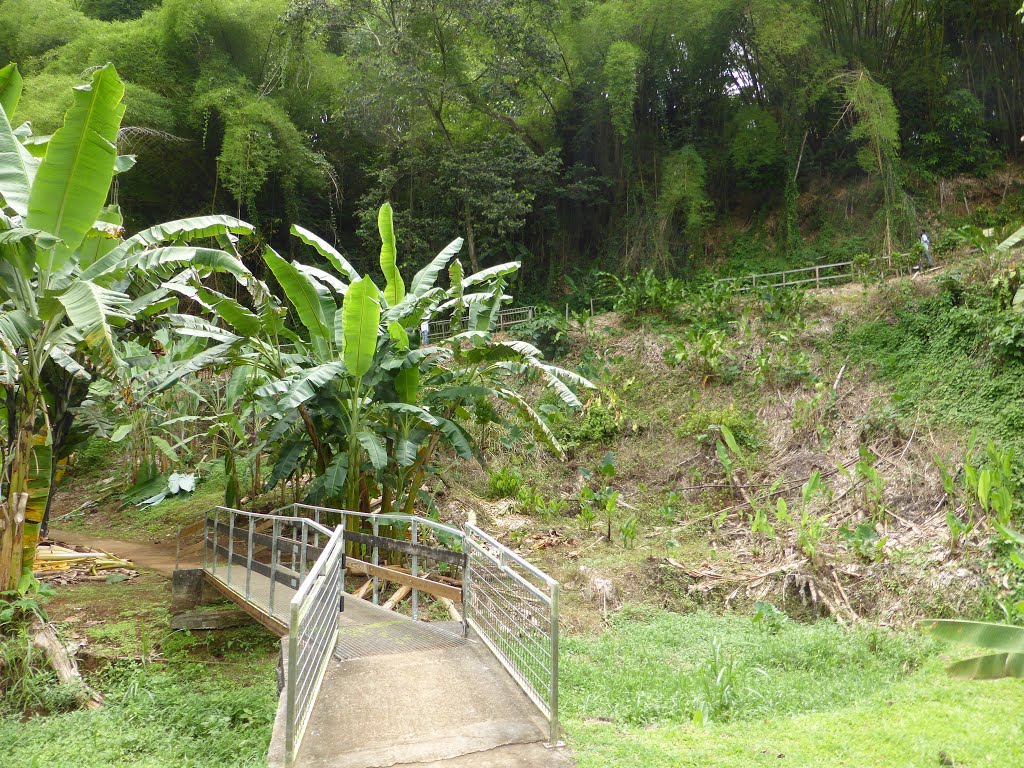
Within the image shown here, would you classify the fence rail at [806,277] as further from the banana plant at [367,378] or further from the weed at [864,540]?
the banana plant at [367,378]

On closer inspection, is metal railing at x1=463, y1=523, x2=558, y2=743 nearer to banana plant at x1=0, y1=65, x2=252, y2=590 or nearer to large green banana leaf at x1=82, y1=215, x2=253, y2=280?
banana plant at x1=0, y1=65, x2=252, y2=590

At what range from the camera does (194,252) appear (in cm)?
725

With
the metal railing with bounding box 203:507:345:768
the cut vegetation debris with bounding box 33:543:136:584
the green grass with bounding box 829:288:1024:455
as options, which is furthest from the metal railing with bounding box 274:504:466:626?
the green grass with bounding box 829:288:1024:455

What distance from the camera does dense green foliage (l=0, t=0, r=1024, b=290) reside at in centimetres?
1895

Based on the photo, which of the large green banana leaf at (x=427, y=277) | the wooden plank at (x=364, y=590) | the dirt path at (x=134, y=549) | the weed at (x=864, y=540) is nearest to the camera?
the wooden plank at (x=364, y=590)

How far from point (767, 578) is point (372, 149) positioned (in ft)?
65.5

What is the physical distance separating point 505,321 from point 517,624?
17.8 m

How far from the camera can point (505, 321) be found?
22078mm

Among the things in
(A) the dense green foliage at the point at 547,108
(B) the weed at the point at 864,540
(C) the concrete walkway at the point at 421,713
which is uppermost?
(A) the dense green foliage at the point at 547,108

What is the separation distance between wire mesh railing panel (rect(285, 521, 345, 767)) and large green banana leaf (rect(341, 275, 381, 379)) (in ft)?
9.67

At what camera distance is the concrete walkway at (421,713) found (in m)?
3.67

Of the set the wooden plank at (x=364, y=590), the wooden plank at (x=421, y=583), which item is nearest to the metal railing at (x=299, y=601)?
the wooden plank at (x=421, y=583)

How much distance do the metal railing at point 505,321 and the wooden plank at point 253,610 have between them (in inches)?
484

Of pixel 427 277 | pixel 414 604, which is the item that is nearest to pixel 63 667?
pixel 414 604
